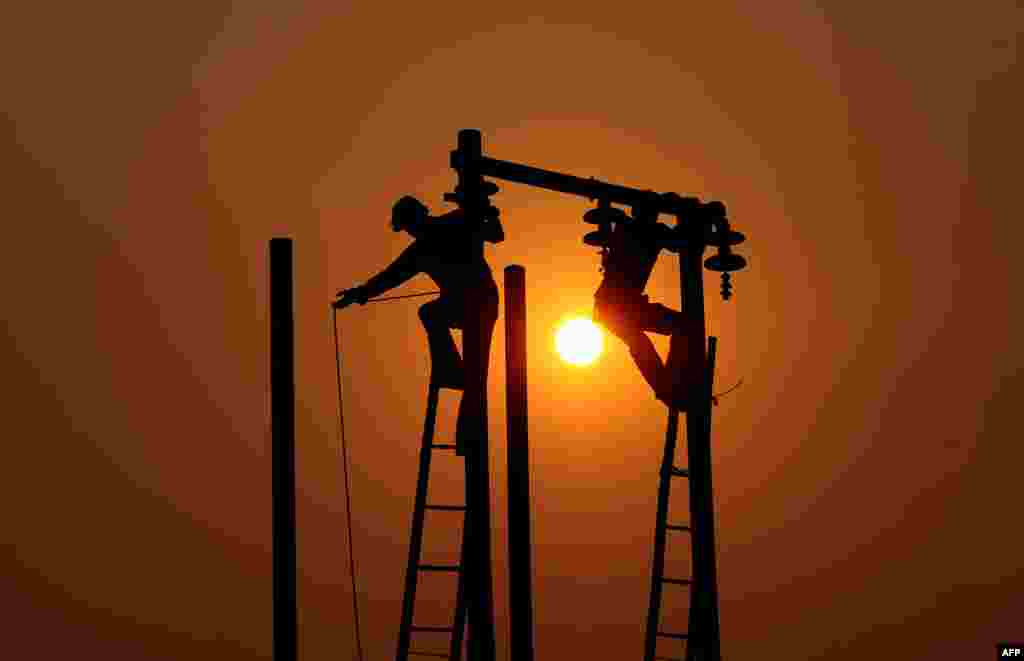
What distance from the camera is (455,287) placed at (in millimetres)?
9867

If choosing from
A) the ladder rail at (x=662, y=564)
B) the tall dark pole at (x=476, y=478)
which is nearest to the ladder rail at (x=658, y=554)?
the ladder rail at (x=662, y=564)

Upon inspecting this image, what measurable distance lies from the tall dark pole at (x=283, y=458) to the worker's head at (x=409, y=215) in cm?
113

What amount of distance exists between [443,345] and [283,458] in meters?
1.73

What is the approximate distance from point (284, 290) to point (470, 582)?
2.39 meters

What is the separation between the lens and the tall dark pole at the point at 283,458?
28.6 feet

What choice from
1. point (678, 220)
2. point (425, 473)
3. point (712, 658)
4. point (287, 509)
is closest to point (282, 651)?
point (287, 509)

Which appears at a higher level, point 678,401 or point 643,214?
point 643,214

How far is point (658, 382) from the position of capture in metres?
10.7

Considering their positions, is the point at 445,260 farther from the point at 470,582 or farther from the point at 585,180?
the point at 470,582

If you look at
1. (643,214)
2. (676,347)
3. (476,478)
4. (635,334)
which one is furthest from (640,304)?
(476,478)

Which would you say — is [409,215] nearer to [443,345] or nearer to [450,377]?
[443,345]

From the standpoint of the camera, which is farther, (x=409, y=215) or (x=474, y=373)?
(x=409, y=215)

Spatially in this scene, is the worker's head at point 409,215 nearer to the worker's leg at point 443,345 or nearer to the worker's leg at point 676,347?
the worker's leg at point 443,345

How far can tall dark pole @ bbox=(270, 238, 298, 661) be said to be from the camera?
8.72m
